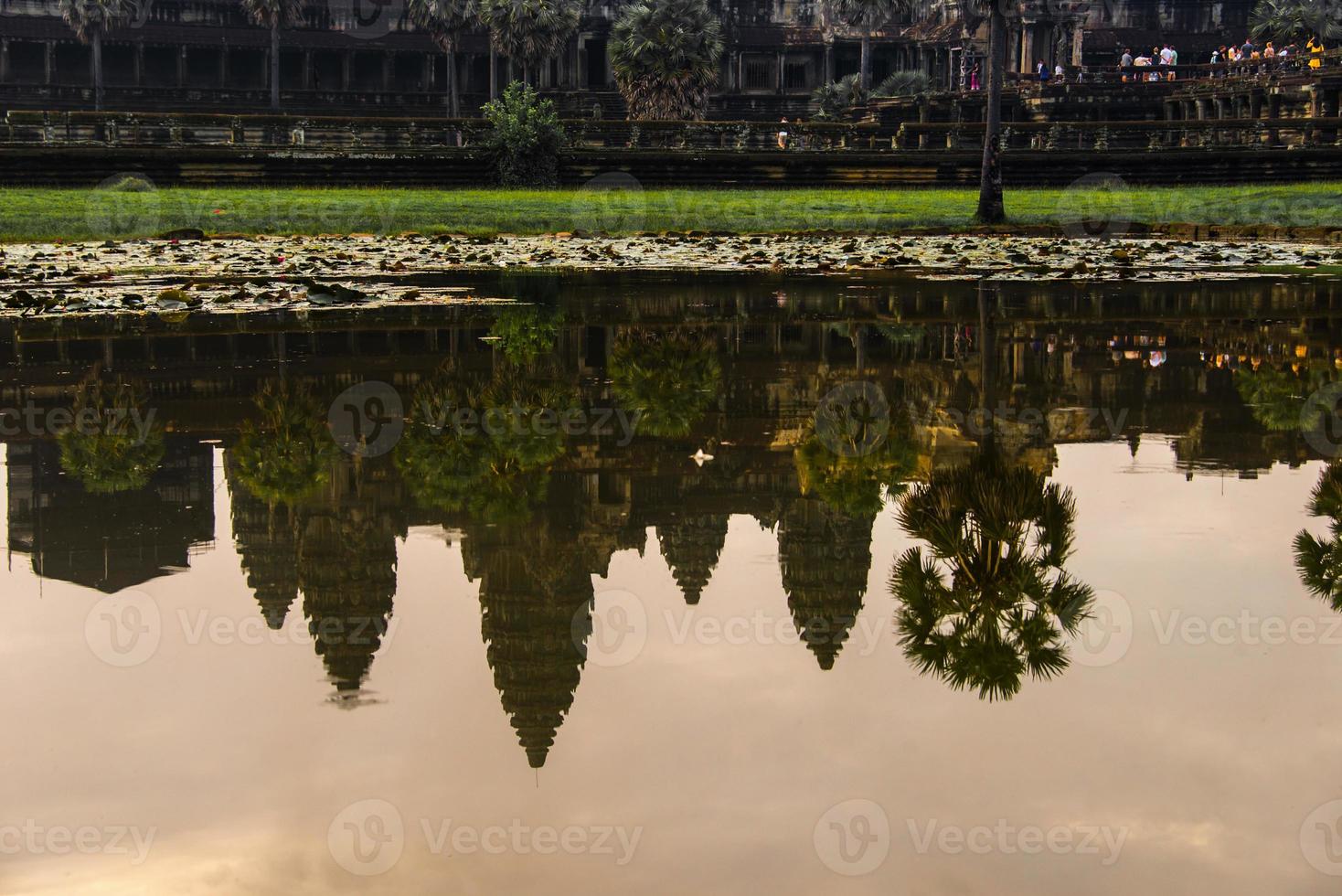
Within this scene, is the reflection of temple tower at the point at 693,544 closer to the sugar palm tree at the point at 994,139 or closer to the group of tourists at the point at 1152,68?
the sugar palm tree at the point at 994,139

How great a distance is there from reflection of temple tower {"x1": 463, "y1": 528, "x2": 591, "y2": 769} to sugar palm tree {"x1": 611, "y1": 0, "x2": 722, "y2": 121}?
2139 inches

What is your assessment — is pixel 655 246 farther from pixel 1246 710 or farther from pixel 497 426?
pixel 1246 710

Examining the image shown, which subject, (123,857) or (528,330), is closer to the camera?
(123,857)

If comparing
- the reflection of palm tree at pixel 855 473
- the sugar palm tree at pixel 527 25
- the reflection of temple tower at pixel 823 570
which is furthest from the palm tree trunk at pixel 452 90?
the reflection of temple tower at pixel 823 570

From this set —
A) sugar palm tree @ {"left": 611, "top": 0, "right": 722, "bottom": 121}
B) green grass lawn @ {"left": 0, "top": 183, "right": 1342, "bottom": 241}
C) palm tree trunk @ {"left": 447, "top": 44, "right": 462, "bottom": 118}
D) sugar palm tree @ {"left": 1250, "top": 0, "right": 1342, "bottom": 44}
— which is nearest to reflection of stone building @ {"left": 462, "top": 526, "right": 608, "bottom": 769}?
green grass lawn @ {"left": 0, "top": 183, "right": 1342, "bottom": 241}

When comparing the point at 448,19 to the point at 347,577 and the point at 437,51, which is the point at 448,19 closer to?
the point at 437,51

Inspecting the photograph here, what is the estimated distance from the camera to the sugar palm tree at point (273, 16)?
6950 cm

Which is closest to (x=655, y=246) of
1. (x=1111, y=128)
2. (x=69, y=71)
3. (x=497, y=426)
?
(x=497, y=426)

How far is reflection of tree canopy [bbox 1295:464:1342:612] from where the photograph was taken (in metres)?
5.51

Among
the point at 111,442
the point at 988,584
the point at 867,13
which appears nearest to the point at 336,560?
the point at 988,584

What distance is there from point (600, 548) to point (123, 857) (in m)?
2.59

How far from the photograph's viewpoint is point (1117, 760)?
13.4 ft

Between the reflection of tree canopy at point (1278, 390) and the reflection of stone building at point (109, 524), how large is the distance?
4979 millimetres

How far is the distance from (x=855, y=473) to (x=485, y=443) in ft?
5.64
